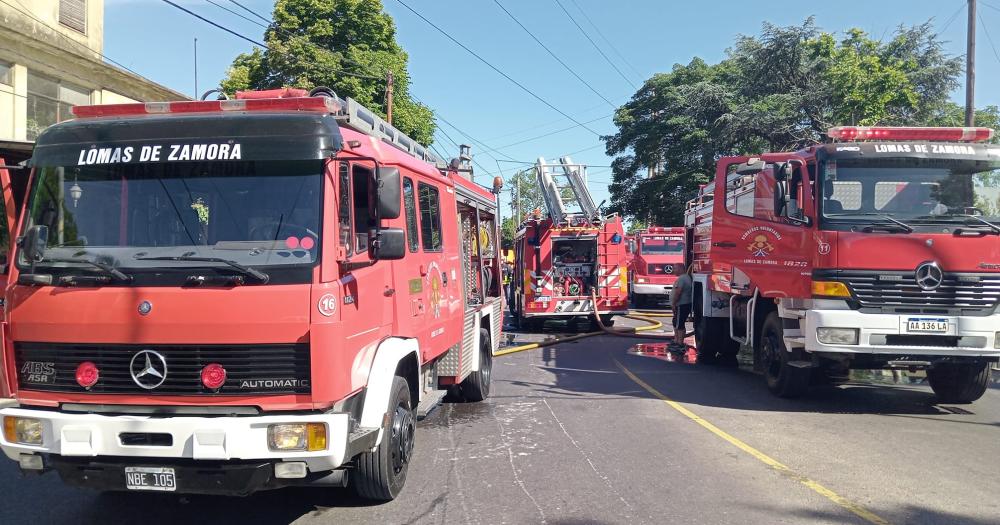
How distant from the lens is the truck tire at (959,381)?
28.6 ft

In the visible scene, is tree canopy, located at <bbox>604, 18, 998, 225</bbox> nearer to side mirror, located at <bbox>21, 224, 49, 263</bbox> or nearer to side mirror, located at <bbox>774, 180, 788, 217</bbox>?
side mirror, located at <bbox>774, 180, 788, 217</bbox>

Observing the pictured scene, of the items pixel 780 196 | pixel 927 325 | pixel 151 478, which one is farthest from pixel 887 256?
pixel 151 478

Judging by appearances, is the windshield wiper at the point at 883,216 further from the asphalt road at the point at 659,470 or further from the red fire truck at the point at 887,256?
the asphalt road at the point at 659,470

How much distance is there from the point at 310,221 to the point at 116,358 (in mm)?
1355

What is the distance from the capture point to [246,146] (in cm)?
442

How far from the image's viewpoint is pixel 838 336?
25.9ft

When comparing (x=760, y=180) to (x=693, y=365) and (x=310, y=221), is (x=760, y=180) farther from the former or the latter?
(x=310, y=221)

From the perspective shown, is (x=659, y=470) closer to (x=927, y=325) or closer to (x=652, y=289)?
(x=927, y=325)

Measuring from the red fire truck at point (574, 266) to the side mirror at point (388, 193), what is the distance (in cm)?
1296

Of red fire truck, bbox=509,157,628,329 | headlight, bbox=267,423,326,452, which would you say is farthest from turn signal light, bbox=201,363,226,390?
red fire truck, bbox=509,157,628,329

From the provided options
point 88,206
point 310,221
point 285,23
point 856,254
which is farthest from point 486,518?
point 285,23

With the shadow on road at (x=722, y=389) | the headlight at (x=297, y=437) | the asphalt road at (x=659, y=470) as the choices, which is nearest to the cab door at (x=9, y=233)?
the asphalt road at (x=659, y=470)

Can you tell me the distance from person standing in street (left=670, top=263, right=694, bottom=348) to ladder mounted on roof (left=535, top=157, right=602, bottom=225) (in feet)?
13.6

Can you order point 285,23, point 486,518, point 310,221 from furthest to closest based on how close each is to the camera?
point 285,23 < point 486,518 < point 310,221
